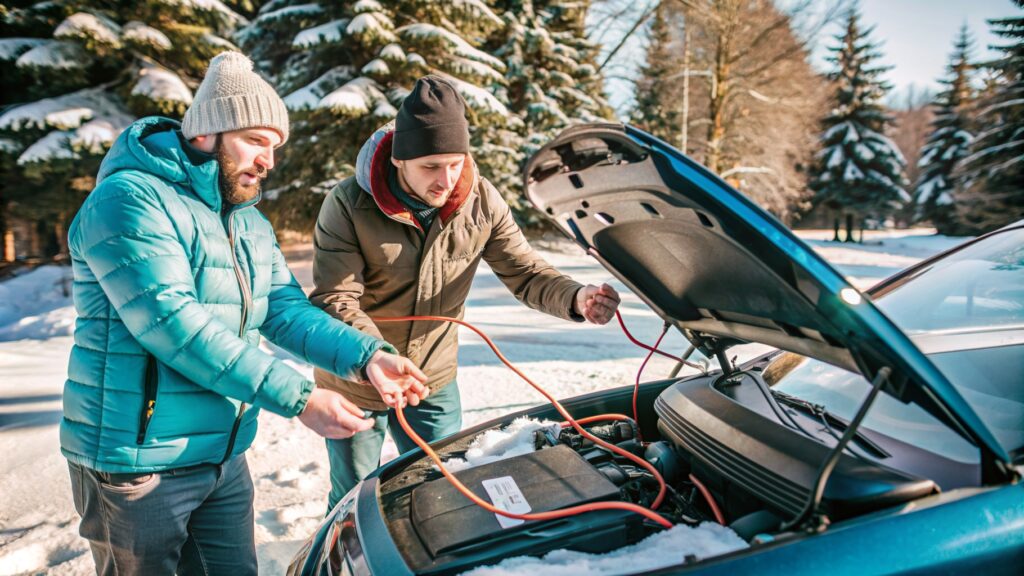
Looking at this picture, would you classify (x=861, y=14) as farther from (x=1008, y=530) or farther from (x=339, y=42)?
(x=1008, y=530)

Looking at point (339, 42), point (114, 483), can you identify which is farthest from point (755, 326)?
point (339, 42)

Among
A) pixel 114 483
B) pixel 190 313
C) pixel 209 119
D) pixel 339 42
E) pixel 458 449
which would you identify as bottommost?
pixel 458 449

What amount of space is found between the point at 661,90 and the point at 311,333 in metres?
20.6

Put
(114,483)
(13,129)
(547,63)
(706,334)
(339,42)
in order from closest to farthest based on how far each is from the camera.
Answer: (114,483), (706,334), (13,129), (339,42), (547,63)

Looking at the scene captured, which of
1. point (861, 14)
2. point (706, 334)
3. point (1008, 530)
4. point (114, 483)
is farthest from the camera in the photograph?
point (861, 14)

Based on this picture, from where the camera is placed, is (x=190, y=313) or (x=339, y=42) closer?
(x=190, y=313)

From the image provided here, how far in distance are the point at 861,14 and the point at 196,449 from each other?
30.3 meters

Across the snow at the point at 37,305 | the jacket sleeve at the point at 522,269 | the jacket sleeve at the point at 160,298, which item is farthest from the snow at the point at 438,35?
the jacket sleeve at the point at 160,298

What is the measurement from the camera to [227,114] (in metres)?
1.62

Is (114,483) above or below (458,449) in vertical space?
above

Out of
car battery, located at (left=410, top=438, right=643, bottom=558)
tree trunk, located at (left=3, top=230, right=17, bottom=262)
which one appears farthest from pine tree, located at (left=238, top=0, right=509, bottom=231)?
car battery, located at (left=410, top=438, right=643, bottom=558)

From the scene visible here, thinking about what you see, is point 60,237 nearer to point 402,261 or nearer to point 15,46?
point 15,46

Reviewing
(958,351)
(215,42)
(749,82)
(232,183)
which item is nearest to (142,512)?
(232,183)

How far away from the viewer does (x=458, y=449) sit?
2.09m
